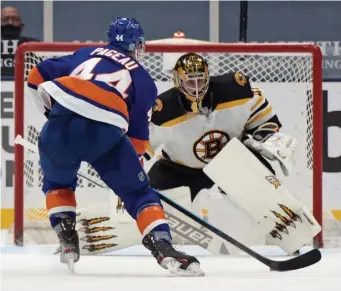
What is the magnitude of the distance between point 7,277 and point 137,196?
1.39ft

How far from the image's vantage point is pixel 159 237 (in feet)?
8.23

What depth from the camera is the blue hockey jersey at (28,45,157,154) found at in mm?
2531

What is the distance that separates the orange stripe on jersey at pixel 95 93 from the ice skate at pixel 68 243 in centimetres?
39

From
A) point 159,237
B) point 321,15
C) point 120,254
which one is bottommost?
point 120,254

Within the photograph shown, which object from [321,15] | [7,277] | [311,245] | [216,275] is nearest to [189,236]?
[311,245]

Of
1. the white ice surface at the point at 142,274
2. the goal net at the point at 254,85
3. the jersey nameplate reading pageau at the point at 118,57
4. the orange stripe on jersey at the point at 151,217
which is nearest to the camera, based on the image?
the white ice surface at the point at 142,274

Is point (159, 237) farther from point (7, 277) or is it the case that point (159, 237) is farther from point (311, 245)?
point (311, 245)

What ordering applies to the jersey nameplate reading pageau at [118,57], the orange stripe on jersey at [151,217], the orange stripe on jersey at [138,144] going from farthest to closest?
the orange stripe on jersey at [138,144], the jersey nameplate reading pageau at [118,57], the orange stripe on jersey at [151,217]

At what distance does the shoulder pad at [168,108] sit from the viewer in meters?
3.54

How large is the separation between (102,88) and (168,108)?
1.00 m

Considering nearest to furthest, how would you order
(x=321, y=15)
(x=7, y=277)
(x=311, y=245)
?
1. (x=7, y=277)
2. (x=311, y=245)
3. (x=321, y=15)

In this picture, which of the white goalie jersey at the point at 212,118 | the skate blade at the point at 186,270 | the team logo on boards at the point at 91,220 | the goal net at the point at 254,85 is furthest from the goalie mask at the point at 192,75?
the skate blade at the point at 186,270

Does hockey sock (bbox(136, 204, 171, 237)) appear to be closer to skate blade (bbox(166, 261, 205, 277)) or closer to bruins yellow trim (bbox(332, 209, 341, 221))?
skate blade (bbox(166, 261, 205, 277))

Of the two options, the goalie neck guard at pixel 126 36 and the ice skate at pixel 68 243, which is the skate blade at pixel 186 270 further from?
the goalie neck guard at pixel 126 36
